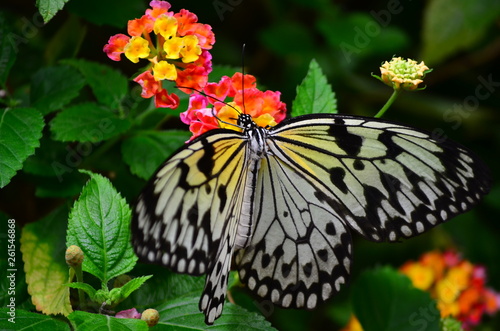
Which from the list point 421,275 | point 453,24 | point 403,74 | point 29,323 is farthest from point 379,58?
point 29,323

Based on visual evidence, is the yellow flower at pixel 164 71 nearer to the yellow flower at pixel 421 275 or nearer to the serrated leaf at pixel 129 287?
the serrated leaf at pixel 129 287

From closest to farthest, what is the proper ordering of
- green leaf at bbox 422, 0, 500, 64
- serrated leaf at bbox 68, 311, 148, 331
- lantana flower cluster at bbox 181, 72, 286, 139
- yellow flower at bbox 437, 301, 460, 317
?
serrated leaf at bbox 68, 311, 148, 331 < lantana flower cluster at bbox 181, 72, 286, 139 < yellow flower at bbox 437, 301, 460, 317 < green leaf at bbox 422, 0, 500, 64

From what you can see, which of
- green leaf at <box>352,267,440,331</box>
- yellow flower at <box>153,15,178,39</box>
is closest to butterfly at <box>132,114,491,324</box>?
yellow flower at <box>153,15,178,39</box>

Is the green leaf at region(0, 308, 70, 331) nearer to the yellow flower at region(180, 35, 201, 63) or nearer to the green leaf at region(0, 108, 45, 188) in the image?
the green leaf at region(0, 108, 45, 188)

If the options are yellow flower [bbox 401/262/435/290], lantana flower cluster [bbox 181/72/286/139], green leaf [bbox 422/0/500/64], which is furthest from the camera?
green leaf [bbox 422/0/500/64]

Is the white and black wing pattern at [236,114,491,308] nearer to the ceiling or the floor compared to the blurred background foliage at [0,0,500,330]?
nearer to the floor

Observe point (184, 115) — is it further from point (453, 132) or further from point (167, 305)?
point (453, 132)

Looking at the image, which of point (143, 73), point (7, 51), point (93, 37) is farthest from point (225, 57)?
point (143, 73)
